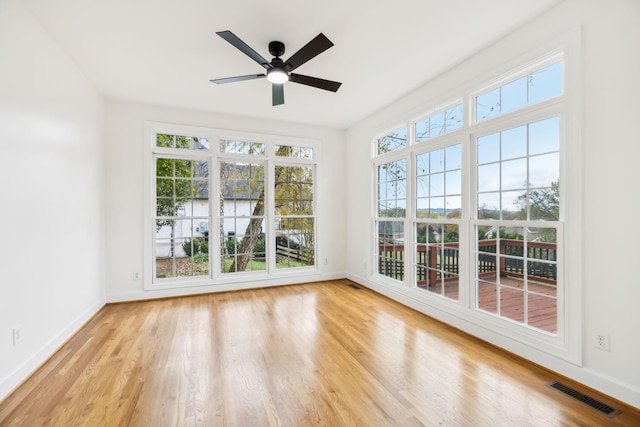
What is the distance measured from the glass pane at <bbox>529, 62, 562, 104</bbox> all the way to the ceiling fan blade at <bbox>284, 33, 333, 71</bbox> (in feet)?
6.14

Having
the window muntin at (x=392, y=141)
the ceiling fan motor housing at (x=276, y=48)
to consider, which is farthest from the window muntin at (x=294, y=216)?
the ceiling fan motor housing at (x=276, y=48)

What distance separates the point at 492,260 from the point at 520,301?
44 cm

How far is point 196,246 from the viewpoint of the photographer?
15.0ft

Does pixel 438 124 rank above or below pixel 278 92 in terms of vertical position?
below

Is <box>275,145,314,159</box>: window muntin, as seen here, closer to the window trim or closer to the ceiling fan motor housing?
the ceiling fan motor housing

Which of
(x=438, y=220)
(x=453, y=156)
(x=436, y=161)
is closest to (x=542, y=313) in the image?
(x=438, y=220)

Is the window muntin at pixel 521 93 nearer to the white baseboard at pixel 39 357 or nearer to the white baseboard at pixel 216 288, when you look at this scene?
the white baseboard at pixel 216 288

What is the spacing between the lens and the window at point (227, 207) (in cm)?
441

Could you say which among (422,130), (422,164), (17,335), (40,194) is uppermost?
(422,130)

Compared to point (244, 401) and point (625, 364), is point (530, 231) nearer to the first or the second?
point (625, 364)

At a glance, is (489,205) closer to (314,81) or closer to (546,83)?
(546,83)

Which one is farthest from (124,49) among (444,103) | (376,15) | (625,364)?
(625,364)

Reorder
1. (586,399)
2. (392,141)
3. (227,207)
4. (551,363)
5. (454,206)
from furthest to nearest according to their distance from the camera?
(227,207) → (392,141) → (454,206) → (551,363) → (586,399)

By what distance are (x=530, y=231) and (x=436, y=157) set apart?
1.42 metres
